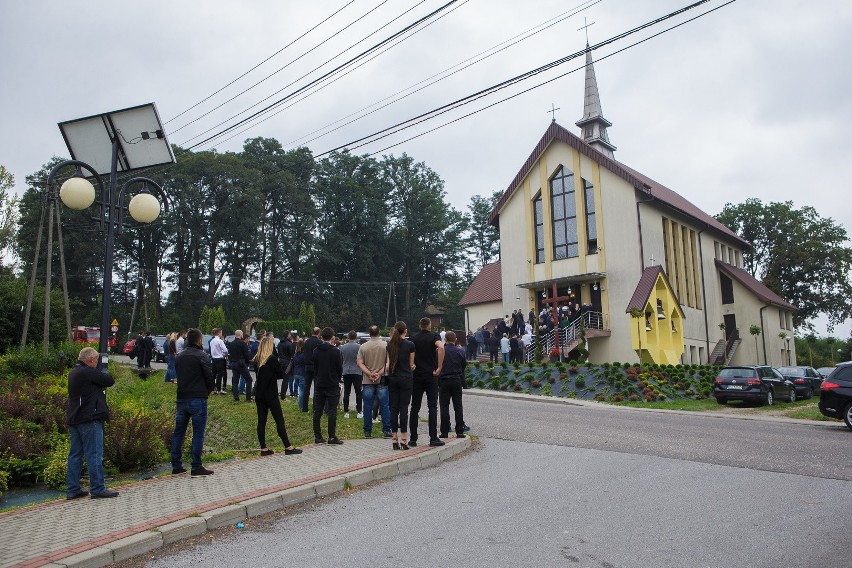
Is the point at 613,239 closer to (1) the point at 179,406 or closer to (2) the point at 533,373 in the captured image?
(2) the point at 533,373

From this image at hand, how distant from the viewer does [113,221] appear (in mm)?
9836

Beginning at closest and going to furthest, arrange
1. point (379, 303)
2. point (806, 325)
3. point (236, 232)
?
1. point (236, 232)
2. point (806, 325)
3. point (379, 303)

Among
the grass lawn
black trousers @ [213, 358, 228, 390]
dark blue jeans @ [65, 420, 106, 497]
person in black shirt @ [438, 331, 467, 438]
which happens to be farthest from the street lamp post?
black trousers @ [213, 358, 228, 390]

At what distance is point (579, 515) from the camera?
264 inches

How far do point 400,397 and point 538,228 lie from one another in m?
30.0

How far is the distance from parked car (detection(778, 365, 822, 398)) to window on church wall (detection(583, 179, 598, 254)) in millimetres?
12386

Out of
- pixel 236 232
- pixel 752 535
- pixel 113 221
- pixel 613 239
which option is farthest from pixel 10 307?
pixel 236 232

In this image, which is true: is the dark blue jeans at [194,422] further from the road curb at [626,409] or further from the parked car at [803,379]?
the parked car at [803,379]

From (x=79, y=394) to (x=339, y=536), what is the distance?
351 centimetres

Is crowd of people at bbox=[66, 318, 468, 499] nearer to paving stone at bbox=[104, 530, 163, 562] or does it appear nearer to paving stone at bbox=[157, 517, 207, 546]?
paving stone at bbox=[157, 517, 207, 546]

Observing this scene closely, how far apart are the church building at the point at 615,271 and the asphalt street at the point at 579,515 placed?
19172 millimetres

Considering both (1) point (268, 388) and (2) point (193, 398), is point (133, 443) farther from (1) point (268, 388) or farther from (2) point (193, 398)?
(1) point (268, 388)

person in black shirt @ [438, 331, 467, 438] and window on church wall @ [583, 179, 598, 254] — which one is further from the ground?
window on church wall @ [583, 179, 598, 254]

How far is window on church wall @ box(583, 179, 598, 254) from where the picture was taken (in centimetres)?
3697
